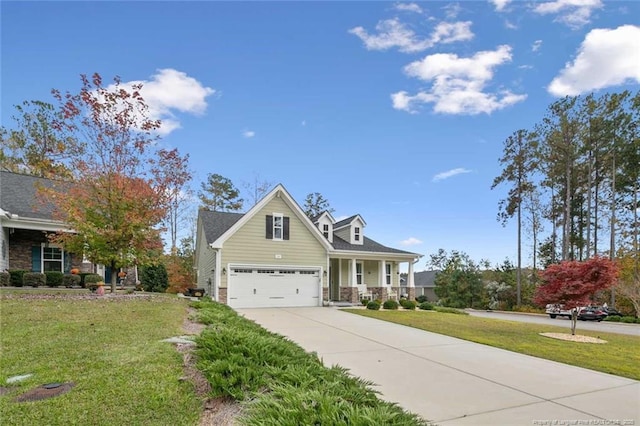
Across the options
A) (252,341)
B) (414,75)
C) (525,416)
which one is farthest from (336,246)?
(525,416)

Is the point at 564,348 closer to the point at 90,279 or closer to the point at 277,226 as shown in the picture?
the point at 277,226

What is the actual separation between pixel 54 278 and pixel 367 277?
52.2 feet

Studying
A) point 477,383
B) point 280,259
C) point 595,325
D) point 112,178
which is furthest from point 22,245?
point 595,325

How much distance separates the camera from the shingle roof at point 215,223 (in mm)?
19641

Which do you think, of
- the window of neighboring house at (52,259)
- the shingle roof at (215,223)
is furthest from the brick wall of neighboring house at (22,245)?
the shingle roof at (215,223)

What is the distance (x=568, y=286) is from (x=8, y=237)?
22180 millimetres

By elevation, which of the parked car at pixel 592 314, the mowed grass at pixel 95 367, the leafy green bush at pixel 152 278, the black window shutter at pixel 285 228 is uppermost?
the black window shutter at pixel 285 228

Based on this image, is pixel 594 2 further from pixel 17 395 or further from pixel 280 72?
pixel 17 395

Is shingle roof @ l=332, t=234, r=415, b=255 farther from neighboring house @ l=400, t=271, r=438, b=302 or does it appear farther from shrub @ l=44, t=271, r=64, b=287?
neighboring house @ l=400, t=271, r=438, b=302

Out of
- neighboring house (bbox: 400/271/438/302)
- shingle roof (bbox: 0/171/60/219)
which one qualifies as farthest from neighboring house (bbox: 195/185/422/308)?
neighboring house (bbox: 400/271/438/302)

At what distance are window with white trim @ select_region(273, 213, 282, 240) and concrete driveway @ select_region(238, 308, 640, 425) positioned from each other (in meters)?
9.79

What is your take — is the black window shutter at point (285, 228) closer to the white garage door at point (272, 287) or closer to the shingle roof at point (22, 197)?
the white garage door at point (272, 287)

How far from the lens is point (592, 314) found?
850 inches

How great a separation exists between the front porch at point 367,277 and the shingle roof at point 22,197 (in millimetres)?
14698
